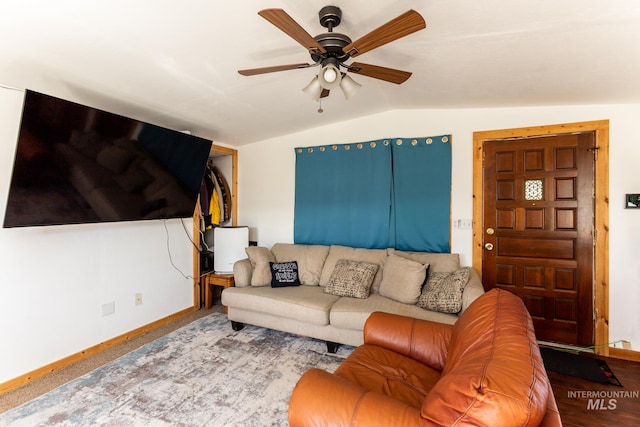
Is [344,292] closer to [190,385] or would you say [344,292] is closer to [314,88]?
[190,385]

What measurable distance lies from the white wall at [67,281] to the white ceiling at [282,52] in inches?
32.8

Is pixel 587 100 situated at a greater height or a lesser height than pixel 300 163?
greater

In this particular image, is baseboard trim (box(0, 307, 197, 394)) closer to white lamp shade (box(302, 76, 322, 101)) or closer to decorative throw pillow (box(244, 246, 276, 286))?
decorative throw pillow (box(244, 246, 276, 286))

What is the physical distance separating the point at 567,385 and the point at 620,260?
1238mm

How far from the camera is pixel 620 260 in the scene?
264 cm

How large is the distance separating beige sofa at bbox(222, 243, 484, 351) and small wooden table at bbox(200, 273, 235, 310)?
1.25 feet

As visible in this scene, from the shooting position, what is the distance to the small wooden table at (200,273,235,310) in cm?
366

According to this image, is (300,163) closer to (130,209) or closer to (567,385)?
(130,209)

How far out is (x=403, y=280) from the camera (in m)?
2.82

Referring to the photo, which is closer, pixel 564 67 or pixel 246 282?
pixel 564 67

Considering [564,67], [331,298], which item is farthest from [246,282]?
[564,67]

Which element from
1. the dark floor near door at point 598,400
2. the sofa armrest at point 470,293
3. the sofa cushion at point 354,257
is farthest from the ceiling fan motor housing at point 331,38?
the dark floor near door at point 598,400

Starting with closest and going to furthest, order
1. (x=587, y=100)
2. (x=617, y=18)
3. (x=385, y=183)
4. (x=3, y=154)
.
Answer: (x=617, y=18), (x=3, y=154), (x=587, y=100), (x=385, y=183)
